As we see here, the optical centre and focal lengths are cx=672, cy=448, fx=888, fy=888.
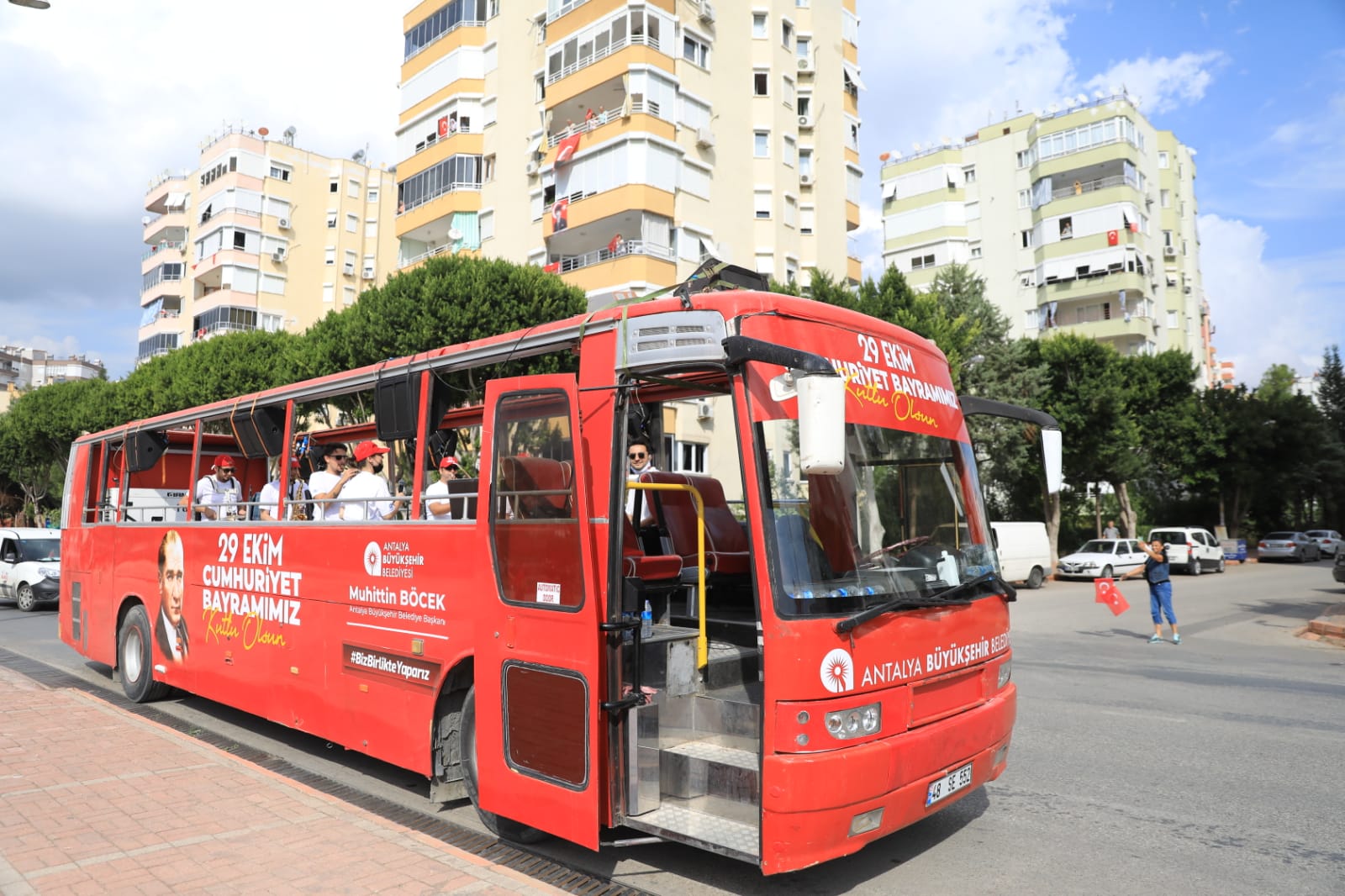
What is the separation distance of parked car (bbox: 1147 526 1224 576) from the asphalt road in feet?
78.0

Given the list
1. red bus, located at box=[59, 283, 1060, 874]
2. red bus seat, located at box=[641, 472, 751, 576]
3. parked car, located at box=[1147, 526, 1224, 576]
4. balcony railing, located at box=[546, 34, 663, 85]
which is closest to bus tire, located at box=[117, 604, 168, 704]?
red bus, located at box=[59, 283, 1060, 874]

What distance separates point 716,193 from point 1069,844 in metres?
30.9

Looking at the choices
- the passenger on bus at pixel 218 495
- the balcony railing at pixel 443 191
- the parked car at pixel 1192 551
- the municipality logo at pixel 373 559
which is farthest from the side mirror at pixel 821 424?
the balcony railing at pixel 443 191

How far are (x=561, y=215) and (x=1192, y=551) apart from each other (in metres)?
27.5

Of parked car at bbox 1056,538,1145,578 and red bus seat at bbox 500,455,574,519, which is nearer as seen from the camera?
red bus seat at bbox 500,455,574,519

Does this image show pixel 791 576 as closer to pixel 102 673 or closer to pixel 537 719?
pixel 537 719

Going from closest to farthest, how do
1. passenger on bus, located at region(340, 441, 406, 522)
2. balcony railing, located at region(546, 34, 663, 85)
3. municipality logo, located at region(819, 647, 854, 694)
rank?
municipality logo, located at region(819, 647, 854, 694), passenger on bus, located at region(340, 441, 406, 522), balcony railing, located at region(546, 34, 663, 85)

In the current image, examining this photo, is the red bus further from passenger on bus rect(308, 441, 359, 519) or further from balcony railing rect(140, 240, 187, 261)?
balcony railing rect(140, 240, 187, 261)

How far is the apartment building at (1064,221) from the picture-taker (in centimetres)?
5109

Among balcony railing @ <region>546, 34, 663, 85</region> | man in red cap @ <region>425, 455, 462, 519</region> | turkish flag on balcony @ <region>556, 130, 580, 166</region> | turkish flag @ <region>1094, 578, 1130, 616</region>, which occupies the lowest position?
turkish flag @ <region>1094, 578, 1130, 616</region>

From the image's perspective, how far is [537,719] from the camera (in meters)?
4.93

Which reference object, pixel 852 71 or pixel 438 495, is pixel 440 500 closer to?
pixel 438 495

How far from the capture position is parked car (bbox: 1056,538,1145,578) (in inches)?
1230

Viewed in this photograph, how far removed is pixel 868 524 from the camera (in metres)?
4.62
